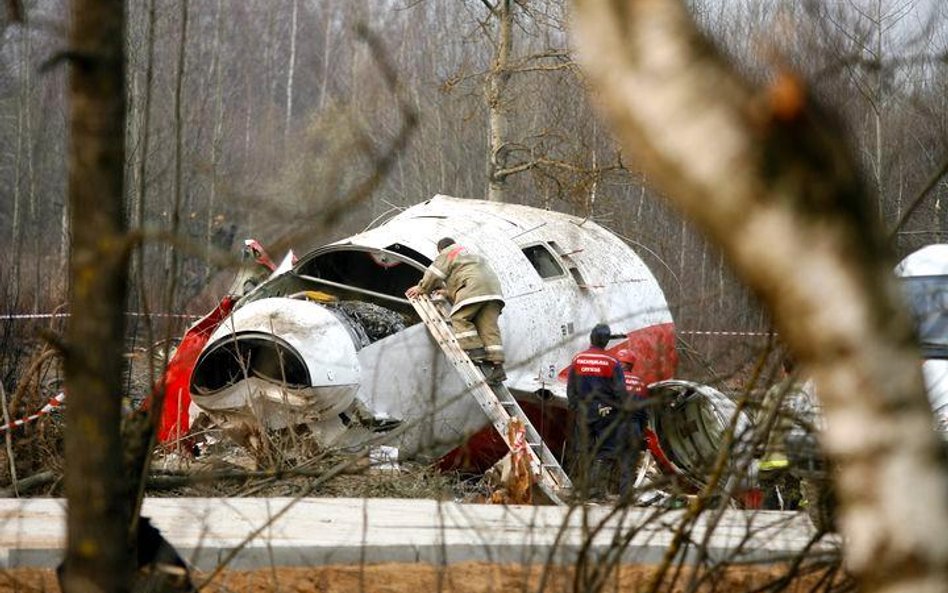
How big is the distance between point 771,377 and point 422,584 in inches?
116

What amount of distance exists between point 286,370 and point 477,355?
1953 millimetres

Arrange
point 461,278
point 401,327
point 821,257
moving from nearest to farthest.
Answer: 1. point 821,257
2. point 461,278
3. point 401,327

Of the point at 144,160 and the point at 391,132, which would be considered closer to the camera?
the point at 144,160

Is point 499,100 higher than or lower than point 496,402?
higher

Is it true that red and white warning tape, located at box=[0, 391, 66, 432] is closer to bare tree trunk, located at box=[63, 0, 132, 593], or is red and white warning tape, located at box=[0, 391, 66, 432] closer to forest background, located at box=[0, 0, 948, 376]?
forest background, located at box=[0, 0, 948, 376]

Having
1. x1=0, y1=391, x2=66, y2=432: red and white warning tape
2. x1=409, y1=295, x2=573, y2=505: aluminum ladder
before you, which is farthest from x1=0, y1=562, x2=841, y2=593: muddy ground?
x1=0, y1=391, x2=66, y2=432: red and white warning tape

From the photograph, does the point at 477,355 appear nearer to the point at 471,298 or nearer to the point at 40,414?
the point at 471,298

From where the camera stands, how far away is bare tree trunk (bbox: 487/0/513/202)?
22.1 meters

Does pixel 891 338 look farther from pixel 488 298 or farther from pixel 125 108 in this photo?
pixel 488 298

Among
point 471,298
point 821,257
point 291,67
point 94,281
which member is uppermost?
point 291,67

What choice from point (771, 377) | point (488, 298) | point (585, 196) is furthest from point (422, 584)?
point (585, 196)

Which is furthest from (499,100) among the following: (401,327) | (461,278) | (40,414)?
(40,414)

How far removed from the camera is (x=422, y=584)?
644 cm

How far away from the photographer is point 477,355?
13328 mm
